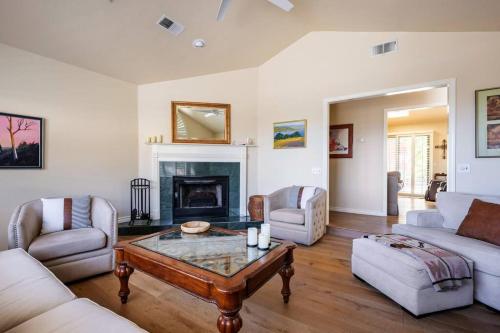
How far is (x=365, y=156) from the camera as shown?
4949 millimetres

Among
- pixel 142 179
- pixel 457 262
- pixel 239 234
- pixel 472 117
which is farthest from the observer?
pixel 142 179

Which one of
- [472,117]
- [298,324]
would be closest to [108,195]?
[298,324]

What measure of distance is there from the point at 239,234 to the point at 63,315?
1.43 meters

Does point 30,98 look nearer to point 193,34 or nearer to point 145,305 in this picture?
point 193,34

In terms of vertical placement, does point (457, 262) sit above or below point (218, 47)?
below

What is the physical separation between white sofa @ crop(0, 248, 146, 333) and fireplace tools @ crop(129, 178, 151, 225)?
2.65m

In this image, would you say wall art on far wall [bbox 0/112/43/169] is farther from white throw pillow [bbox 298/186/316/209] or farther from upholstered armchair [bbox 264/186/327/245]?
white throw pillow [bbox 298/186/316/209]

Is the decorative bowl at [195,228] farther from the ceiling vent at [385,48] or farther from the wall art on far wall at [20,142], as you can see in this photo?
the ceiling vent at [385,48]

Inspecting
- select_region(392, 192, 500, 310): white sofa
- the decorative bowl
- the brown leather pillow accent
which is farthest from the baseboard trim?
the decorative bowl

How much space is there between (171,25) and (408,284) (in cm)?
377

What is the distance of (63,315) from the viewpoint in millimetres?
1146

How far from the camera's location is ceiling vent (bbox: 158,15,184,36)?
9.75ft

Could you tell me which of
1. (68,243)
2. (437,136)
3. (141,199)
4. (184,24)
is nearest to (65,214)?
(68,243)

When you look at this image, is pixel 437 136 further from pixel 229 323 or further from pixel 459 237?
pixel 229 323
